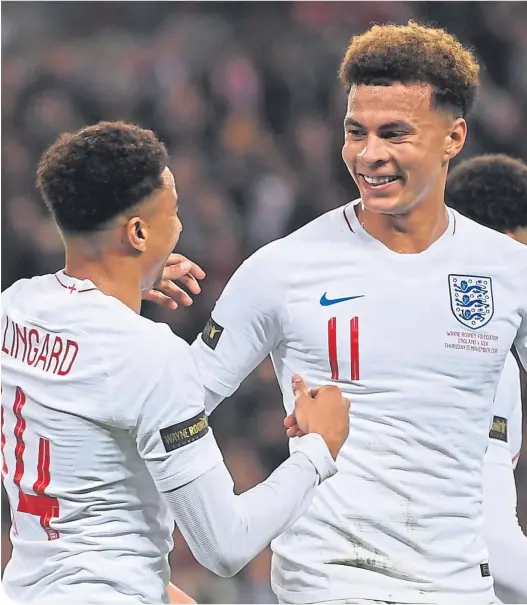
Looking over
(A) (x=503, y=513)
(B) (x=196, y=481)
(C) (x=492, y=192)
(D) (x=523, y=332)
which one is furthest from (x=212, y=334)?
(C) (x=492, y=192)

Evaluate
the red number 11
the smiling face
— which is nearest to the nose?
the smiling face

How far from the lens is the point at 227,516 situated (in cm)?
201

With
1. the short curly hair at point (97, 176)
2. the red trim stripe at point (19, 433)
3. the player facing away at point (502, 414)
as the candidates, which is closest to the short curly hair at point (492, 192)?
the player facing away at point (502, 414)

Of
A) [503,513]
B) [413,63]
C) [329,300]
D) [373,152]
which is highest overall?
[413,63]

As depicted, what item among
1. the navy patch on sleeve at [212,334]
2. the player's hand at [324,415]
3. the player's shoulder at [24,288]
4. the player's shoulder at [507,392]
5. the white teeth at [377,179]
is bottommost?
the player's shoulder at [507,392]

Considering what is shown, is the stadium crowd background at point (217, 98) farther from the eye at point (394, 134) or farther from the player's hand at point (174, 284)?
the eye at point (394, 134)

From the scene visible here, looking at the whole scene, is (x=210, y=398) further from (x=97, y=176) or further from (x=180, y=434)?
(x=97, y=176)

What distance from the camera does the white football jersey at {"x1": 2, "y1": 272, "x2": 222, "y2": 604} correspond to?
2014mm

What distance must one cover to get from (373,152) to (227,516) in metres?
0.91

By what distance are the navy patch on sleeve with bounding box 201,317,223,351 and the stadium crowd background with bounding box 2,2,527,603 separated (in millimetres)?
2918

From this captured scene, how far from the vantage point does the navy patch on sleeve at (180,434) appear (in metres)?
2.01

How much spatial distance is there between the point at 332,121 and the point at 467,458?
4058mm

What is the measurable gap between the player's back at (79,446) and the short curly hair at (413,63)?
873mm

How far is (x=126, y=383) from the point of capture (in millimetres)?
2004
